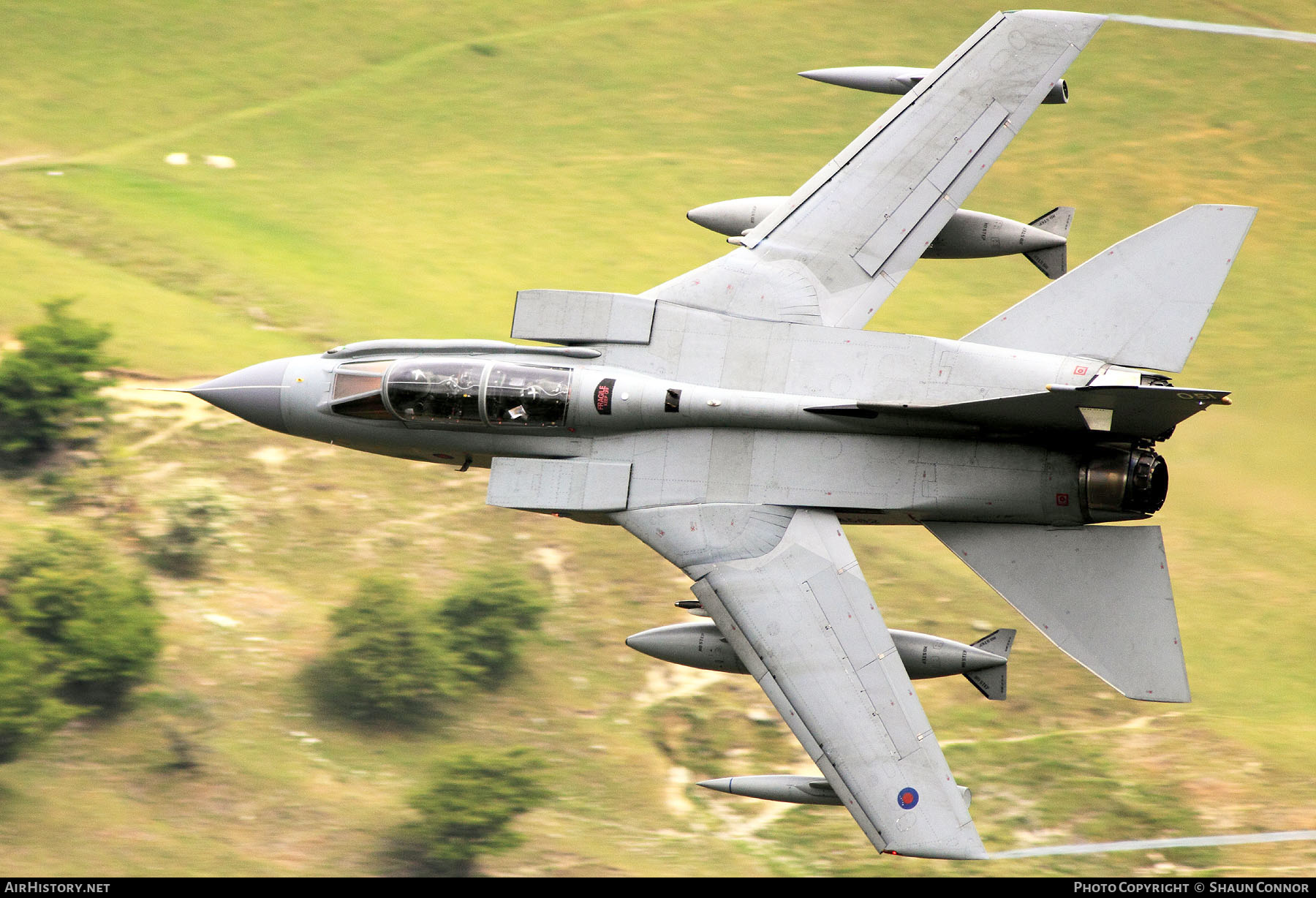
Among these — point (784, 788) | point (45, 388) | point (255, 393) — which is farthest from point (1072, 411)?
point (45, 388)

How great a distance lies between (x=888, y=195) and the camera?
1933 cm

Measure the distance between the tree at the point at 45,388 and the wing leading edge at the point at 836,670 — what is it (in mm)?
12453

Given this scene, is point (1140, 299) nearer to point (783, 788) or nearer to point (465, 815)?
point (783, 788)

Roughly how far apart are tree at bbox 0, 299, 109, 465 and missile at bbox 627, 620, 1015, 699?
42.6 feet

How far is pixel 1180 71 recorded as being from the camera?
104 feet

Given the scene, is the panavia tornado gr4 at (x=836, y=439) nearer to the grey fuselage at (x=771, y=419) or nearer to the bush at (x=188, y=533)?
the grey fuselage at (x=771, y=419)

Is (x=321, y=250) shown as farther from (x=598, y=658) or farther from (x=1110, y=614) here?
(x=1110, y=614)

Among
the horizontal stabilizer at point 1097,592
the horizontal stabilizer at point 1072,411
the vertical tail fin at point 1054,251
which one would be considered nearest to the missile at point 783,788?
the horizontal stabilizer at point 1097,592

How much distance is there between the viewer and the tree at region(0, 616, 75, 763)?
68.7ft

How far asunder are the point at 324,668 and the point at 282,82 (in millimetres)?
16314

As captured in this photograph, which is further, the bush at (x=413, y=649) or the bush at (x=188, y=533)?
the bush at (x=188, y=533)

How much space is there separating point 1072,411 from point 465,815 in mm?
11207

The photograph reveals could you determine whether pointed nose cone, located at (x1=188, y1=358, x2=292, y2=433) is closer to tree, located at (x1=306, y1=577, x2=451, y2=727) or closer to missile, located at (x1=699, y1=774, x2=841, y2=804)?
tree, located at (x1=306, y1=577, x2=451, y2=727)

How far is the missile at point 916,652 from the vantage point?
17.8 metres
